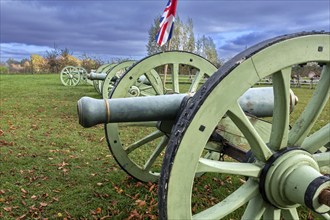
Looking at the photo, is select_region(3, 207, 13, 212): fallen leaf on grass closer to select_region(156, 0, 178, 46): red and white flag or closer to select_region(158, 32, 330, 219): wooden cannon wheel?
select_region(158, 32, 330, 219): wooden cannon wheel

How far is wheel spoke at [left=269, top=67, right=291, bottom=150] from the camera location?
1861mm

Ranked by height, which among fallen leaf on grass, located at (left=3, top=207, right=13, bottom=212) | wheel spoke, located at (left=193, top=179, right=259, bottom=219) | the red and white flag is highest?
the red and white flag

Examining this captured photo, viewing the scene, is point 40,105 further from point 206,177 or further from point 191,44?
point 191,44

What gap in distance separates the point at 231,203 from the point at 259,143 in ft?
1.21

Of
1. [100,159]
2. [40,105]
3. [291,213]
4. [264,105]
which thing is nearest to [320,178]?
[291,213]

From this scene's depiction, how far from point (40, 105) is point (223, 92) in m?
10.1

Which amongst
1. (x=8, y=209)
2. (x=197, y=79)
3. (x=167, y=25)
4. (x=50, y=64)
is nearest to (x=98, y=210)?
(x=8, y=209)

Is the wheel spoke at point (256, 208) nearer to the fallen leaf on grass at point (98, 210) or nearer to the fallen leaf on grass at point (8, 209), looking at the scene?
the fallen leaf on grass at point (98, 210)

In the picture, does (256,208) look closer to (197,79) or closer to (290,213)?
(290,213)

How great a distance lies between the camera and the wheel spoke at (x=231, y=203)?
6.05 ft

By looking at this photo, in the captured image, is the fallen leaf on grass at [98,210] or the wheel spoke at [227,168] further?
the fallen leaf on grass at [98,210]

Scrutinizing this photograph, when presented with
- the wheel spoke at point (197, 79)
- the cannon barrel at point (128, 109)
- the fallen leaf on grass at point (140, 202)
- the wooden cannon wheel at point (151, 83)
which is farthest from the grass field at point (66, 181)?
the cannon barrel at point (128, 109)

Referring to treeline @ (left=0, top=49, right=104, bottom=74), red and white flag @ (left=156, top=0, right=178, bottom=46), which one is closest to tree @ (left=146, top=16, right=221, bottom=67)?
treeline @ (left=0, top=49, right=104, bottom=74)

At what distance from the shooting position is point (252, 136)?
1.94 m
